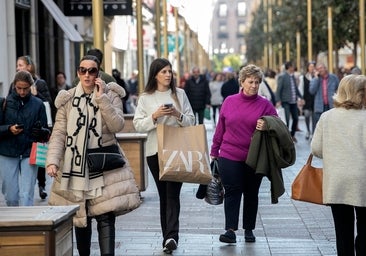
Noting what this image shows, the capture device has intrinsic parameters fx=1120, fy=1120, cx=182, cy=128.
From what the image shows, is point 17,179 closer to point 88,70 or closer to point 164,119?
point 164,119

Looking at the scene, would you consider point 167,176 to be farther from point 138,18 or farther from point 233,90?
point 233,90

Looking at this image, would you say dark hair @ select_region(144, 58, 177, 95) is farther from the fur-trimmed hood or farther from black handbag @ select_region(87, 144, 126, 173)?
black handbag @ select_region(87, 144, 126, 173)

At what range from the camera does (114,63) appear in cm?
5831

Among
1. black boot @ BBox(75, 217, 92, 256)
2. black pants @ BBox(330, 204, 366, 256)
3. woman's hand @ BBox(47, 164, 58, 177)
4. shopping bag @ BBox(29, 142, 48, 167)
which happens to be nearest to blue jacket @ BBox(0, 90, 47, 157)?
shopping bag @ BBox(29, 142, 48, 167)

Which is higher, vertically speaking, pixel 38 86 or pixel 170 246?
pixel 38 86

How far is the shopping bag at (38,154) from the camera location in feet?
36.3

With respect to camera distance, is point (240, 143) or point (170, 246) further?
point (240, 143)

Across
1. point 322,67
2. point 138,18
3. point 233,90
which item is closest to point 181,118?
point 322,67

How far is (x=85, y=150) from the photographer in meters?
8.69

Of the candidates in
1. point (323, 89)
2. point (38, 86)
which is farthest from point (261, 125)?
point (323, 89)

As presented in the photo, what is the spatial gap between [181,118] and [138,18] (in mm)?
15145

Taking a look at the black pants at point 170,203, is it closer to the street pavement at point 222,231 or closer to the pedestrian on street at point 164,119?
the pedestrian on street at point 164,119

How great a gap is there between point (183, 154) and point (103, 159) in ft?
6.00

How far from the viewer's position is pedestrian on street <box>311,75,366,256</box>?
8508 millimetres
